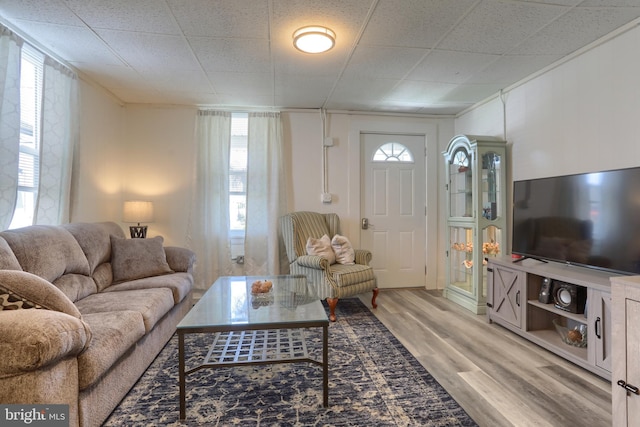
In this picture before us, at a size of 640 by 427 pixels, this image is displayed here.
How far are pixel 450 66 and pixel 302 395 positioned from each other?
2932 mm

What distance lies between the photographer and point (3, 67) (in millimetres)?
2070

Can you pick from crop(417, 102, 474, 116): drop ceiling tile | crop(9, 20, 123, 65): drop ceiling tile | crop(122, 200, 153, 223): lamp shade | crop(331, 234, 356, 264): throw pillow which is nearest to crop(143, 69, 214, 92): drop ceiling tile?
crop(9, 20, 123, 65): drop ceiling tile

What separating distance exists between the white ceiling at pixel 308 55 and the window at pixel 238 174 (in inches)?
18.7

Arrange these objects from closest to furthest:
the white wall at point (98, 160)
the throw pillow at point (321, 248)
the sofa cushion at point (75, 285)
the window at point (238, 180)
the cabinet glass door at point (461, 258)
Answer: the sofa cushion at point (75, 285), the white wall at point (98, 160), the throw pillow at point (321, 248), the cabinet glass door at point (461, 258), the window at point (238, 180)

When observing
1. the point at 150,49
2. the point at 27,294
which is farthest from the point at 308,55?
the point at 27,294

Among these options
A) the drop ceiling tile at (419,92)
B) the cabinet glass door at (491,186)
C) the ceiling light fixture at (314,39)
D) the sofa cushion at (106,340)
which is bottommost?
the sofa cushion at (106,340)

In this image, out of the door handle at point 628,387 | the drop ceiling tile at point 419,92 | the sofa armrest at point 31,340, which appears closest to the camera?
the sofa armrest at point 31,340

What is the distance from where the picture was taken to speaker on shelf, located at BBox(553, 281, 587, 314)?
2.17m

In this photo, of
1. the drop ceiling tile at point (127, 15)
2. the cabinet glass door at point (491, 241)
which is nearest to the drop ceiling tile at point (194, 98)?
the drop ceiling tile at point (127, 15)

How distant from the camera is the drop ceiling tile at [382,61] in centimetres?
259

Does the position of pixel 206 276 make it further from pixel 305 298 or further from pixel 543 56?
pixel 543 56

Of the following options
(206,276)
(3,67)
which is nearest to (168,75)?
(3,67)

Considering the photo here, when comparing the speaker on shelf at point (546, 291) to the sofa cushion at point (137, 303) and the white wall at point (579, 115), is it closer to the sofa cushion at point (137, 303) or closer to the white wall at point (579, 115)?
the white wall at point (579, 115)

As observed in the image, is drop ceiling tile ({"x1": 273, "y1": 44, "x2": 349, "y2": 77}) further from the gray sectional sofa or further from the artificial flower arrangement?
the artificial flower arrangement
